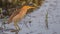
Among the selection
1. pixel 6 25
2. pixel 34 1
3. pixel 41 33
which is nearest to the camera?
pixel 41 33

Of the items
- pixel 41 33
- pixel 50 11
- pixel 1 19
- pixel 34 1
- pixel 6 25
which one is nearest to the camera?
pixel 41 33

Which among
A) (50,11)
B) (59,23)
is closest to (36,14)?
(50,11)

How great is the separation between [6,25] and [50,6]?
2.51ft

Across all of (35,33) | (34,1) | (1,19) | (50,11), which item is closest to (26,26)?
(35,33)

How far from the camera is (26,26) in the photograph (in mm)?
2268

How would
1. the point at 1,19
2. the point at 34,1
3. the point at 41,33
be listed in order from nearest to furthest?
1. the point at 41,33
2. the point at 1,19
3. the point at 34,1

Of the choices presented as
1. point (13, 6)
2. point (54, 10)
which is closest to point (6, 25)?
point (13, 6)

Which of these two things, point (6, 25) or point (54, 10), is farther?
point (54, 10)

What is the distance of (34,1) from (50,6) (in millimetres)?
260

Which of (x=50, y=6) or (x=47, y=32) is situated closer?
(x=47, y=32)

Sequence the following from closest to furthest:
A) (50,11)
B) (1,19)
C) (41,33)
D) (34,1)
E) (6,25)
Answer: (41,33) → (6,25) → (1,19) → (50,11) → (34,1)

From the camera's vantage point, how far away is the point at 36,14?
8.46 ft

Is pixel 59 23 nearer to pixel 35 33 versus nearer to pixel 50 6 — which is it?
pixel 35 33

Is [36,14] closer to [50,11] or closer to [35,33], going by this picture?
[50,11]
